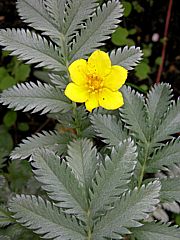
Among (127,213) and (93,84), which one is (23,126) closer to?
(93,84)

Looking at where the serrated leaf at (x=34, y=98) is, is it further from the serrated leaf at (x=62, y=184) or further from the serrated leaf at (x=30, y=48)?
the serrated leaf at (x=62, y=184)

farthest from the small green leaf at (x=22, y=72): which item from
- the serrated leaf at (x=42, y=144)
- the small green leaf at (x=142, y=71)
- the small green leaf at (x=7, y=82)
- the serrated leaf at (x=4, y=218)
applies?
the serrated leaf at (x=4, y=218)

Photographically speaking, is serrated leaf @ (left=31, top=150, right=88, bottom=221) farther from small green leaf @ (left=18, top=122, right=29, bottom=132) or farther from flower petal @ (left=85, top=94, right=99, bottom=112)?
small green leaf @ (left=18, top=122, right=29, bottom=132)

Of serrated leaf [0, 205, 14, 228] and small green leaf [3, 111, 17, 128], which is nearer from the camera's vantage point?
serrated leaf [0, 205, 14, 228]

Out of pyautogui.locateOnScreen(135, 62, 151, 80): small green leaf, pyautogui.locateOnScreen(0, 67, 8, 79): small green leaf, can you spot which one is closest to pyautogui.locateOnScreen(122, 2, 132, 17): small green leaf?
pyautogui.locateOnScreen(135, 62, 151, 80): small green leaf

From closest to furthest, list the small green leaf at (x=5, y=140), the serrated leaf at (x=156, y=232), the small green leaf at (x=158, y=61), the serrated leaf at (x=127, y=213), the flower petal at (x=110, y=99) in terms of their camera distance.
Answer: the serrated leaf at (x=127, y=213)
the serrated leaf at (x=156, y=232)
the flower petal at (x=110, y=99)
the small green leaf at (x=5, y=140)
the small green leaf at (x=158, y=61)

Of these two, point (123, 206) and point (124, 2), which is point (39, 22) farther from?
point (124, 2)
